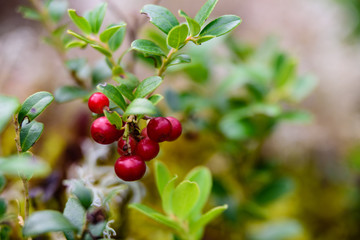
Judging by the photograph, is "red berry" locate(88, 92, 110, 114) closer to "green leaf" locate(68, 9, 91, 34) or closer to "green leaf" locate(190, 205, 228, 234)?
"green leaf" locate(68, 9, 91, 34)

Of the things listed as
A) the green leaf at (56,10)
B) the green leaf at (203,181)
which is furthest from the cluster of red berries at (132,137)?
the green leaf at (56,10)

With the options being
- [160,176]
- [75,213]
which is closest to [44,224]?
[75,213]

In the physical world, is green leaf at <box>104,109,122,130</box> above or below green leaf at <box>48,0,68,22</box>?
below

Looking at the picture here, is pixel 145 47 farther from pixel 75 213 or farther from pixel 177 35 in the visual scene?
pixel 75 213

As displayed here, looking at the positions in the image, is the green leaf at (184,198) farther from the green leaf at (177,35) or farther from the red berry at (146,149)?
the green leaf at (177,35)

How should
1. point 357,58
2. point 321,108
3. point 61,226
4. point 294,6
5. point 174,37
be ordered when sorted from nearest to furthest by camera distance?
1. point 61,226
2. point 174,37
3. point 321,108
4. point 357,58
5. point 294,6

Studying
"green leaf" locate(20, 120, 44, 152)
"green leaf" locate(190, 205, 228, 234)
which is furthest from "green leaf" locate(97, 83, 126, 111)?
"green leaf" locate(190, 205, 228, 234)

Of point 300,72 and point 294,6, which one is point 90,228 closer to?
point 300,72

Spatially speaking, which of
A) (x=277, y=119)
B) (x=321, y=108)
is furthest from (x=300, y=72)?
(x=277, y=119)
